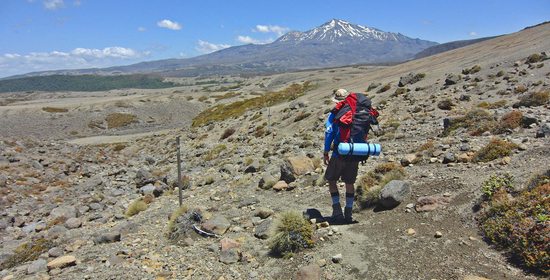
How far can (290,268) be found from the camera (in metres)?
6.70

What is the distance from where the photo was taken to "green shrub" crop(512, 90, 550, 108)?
15195 mm

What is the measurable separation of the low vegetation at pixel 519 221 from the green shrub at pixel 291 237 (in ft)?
9.75

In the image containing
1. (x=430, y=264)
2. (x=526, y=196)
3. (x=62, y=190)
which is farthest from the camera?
(x=62, y=190)

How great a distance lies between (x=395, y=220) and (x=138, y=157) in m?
28.4

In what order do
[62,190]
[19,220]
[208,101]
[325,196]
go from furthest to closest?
[208,101] → [62,190] → [19,220] → [325,196]

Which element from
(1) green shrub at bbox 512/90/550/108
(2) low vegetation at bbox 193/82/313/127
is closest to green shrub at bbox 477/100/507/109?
(1) green shrub at bbox 512/90/550/108

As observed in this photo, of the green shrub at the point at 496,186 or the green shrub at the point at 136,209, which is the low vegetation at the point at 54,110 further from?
the green shrub at the point at 496,186

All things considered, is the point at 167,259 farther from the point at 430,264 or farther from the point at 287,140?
the point at 287,140

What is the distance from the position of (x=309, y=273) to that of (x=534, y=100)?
13.9m

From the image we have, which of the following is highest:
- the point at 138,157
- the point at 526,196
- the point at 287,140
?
the point at 526,196

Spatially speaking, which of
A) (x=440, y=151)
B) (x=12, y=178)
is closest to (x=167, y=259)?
(x=440, y=151)

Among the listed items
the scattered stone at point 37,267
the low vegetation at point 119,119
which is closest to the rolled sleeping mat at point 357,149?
the scattered stone at point 37,267

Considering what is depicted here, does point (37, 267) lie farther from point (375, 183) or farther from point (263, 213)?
point (375, 183)

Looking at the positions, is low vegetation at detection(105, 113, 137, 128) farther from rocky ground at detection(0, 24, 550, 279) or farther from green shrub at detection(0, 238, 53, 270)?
green shrub at detection(0, 238, 53, 270)
